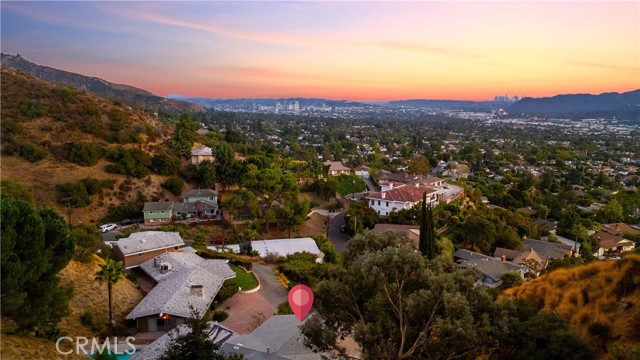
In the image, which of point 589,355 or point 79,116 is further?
point 79,116

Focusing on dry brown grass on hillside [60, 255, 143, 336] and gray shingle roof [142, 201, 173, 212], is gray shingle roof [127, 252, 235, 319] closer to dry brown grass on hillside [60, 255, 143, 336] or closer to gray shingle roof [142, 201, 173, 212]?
dry brown grass on hillside [60, 255, 143, 336]

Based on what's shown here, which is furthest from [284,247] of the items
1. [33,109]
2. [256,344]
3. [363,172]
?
[363,172]

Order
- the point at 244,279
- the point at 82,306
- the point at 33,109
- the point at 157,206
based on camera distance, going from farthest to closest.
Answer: the point at 33,109 → the point at 157,206 → the point at 244,279 → the point at 82,306

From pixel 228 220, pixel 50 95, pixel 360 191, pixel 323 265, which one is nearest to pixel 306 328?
pixel 323 265

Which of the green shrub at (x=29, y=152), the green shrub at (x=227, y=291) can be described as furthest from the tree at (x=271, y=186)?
the green shrub at (x=29, y=152)

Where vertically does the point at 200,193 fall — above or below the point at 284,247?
above

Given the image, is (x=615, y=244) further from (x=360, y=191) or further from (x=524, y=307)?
(x=524, y=307)

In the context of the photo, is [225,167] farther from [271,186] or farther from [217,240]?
[217,240]
